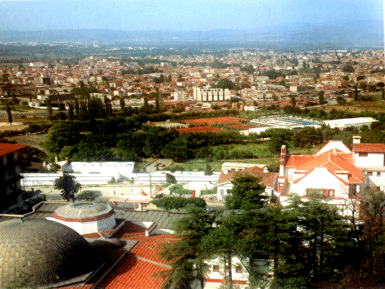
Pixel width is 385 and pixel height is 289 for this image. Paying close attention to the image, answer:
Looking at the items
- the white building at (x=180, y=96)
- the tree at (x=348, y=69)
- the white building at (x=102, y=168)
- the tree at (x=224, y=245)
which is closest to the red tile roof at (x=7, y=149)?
the white building at (x=102, y=168)

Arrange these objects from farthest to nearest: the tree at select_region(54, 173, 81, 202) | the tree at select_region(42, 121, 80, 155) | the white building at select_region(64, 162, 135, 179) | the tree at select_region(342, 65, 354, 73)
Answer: the tree at select_region(342, 65, 354, 73) → the tree at select_region(42, 121, 80, 155) → the white building at select_region(64, 162, 135, 179) → the tree at select_region(54, 173, 81, 202)

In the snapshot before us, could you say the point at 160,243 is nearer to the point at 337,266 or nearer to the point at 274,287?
the point at 274,287

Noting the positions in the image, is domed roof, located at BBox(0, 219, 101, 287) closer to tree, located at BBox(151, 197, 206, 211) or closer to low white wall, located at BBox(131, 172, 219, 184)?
tree, located at BBox(151, 197, 206, 211)

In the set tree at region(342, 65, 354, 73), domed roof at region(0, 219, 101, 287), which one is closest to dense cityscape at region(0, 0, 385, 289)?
domed roof at region(0, 219, 101, 287)

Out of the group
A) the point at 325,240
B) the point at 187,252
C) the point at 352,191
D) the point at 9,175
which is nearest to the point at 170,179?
the point at 9,175

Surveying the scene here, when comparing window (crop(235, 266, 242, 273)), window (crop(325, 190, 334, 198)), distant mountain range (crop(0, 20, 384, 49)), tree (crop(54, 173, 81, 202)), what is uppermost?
distant mountain range (crop(0, 20, 384, 49))

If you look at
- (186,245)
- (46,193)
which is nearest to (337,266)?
(186,245)

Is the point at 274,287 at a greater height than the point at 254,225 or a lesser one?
lesser
